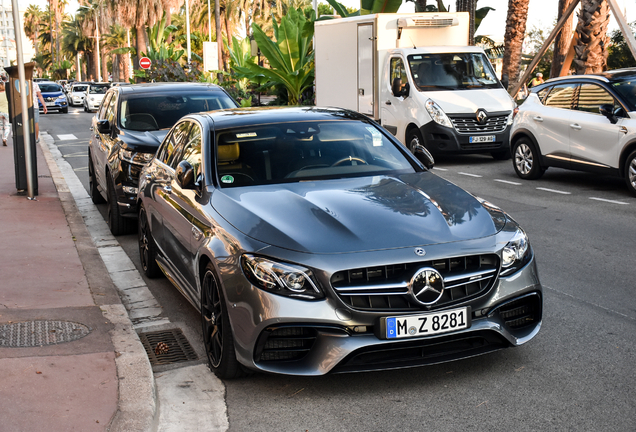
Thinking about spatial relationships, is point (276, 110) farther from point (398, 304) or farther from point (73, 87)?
point (73, 87)

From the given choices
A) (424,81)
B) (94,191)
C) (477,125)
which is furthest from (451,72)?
(94,191)

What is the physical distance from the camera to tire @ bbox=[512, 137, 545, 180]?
1317 cm

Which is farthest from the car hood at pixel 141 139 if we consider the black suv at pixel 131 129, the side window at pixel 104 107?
the side window at pixel 104 107

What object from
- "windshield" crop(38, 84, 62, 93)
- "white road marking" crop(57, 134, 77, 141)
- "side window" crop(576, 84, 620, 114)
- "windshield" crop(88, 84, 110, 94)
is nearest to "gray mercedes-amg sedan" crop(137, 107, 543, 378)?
"side window" crop(576, 84, 620, 114)

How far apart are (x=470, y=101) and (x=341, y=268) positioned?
40.8ft

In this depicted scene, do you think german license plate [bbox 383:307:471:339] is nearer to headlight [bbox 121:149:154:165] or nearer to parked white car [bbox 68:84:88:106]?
headlight [bbox 121:149:154:165]

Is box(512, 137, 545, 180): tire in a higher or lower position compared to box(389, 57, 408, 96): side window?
lower

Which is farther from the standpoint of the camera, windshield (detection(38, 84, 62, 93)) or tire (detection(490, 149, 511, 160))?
windshield (detection(38, 84, 62, 93))

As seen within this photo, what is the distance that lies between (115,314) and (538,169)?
357 inches

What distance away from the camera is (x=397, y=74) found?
55.4ft

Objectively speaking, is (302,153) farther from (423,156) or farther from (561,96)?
(561,96)

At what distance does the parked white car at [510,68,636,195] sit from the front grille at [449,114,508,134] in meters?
2.08

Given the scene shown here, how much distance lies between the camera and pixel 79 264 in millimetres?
7633

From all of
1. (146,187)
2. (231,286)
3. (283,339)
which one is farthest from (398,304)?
(146,187)
